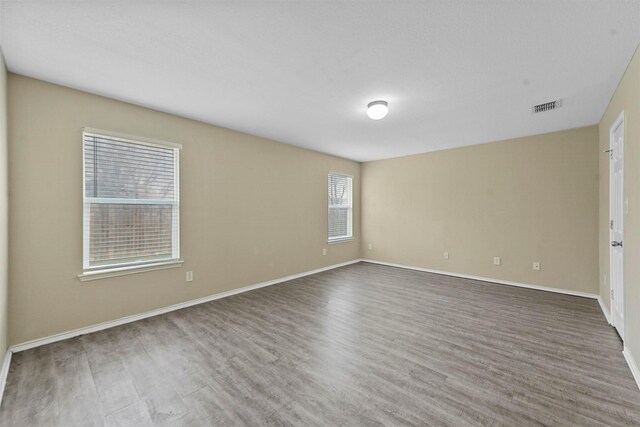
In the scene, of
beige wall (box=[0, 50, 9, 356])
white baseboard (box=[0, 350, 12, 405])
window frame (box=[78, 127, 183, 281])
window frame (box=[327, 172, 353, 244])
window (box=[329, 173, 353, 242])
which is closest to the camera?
white baseboard (box=[0, 350, 12, 405])

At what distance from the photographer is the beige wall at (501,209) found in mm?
3895

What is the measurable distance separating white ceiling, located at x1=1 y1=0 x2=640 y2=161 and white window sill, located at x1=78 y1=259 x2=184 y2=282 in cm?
188

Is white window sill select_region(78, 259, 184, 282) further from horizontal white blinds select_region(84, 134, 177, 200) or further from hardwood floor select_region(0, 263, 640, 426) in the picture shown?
horizontal white blinds select_region(84, 134, 177, 200)

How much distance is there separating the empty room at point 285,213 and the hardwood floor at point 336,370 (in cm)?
2

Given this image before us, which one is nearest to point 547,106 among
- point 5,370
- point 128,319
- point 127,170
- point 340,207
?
point 340,207

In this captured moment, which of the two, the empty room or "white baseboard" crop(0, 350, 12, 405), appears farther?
"white baseboard" crop(0, 350, 12, 405)

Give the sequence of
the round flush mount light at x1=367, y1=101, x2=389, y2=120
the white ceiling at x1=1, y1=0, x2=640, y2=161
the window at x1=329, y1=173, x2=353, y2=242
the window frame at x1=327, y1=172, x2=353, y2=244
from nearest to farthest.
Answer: the white ceiling at x1=1, y1=0, x2=640, y2=161 < the round flush mount light at x1=367, y1=101, x2=389, y2=120 < the window frame at x1=327, y1=172, x2=353, y2=244 < the window at x1=329, y1=173, x2=353, y2=242

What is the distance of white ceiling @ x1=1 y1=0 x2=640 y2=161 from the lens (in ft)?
5.40

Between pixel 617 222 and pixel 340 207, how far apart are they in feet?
14.0

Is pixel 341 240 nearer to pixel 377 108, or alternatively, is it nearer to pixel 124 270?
pixel 377 108

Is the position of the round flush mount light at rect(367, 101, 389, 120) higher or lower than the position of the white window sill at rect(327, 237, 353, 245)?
higher

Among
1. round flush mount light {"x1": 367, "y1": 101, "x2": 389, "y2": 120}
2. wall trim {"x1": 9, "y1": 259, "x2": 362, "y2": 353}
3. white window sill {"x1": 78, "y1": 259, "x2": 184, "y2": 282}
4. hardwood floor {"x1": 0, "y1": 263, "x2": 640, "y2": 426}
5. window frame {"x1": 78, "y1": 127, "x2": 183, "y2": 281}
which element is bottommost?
hardwood floor {"x1": 0, "y1": 263, "x2": 640, "y2": 426}

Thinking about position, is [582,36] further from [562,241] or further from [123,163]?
[123,163]

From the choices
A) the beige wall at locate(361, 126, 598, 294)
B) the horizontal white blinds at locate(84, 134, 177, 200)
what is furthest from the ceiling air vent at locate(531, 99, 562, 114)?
the horizontal white blinds at locate(84, 134, 177, 200)
